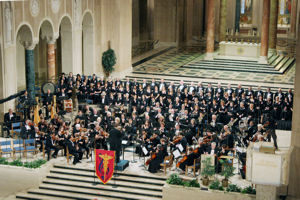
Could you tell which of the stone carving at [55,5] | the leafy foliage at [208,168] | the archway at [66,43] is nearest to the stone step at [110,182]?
the leafy foliage at [208,168]

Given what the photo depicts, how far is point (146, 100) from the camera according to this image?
23.9m

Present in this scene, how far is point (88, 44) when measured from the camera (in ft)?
95.3

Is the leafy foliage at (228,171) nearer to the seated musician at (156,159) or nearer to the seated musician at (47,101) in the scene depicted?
the seated musician at (156,159)

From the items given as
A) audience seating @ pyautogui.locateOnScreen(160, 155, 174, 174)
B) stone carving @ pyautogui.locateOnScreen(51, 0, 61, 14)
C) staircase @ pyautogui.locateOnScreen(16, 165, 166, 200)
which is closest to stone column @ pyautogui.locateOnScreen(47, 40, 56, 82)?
stone carving @ pyautogui.locateOnScreen(51, 0, 61, 14)

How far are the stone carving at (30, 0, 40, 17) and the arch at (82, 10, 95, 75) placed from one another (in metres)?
4.67

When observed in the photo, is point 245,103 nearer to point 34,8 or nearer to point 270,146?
point 270,146

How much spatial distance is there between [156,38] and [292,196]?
26504 millimetres

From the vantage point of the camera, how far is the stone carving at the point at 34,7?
2378 centimetres

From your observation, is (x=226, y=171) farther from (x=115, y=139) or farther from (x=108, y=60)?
(x=108, y=60)

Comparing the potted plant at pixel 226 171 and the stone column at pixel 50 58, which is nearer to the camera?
the potted plant at pixel 226 171

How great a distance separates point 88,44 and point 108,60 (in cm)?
142

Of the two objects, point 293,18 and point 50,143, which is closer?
point 50,143

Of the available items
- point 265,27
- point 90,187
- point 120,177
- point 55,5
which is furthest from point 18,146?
point 265,27

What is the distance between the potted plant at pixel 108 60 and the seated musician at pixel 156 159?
39.7 feet
